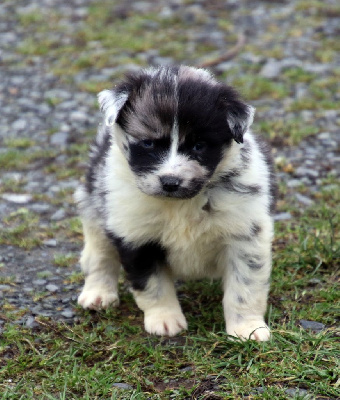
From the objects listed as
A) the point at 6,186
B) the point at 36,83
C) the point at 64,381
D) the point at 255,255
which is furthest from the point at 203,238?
the point at 36,83

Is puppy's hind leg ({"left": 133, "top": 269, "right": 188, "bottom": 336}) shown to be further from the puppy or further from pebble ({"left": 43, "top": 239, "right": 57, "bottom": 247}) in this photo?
pebble ({"left": 43, "top": 239, "right": 57, "bottom": 247})

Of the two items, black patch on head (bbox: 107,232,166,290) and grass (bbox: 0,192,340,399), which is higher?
black patch on head (bbox: 107,232,166,290)

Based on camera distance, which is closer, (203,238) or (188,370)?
(188,370)

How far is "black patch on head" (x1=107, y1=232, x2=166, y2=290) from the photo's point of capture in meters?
4.93

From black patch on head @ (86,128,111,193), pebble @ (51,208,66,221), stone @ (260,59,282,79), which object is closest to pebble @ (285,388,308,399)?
black patch on head @ (86,128,111,193)

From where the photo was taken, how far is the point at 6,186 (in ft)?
24.3

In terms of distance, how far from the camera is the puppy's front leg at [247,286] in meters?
4.82

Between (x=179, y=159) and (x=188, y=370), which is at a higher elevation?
(x=179, y=159)

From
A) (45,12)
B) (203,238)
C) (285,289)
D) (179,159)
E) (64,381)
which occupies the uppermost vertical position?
(179,159)

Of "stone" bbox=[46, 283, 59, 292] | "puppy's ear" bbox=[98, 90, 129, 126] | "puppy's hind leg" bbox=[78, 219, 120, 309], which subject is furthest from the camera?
"stone" bbox=[46, 283, 59, 292]

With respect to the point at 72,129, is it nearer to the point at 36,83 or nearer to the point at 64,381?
the point at 36,83

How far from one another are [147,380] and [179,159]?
1263mm

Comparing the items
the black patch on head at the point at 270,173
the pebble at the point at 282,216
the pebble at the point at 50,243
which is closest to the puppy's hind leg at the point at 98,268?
the pebble at the point at 50,243

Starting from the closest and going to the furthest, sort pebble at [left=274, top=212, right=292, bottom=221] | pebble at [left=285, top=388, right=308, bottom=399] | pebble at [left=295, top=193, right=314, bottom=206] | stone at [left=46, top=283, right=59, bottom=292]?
pebble at [left=285, top=388, right=308, bottom=399] → stone at [left=46, top=283, right=59, bottom=292] → pebble at [left=274, top=212, right=292, bottom=221] → pebble at [left=295, top=193, right=314, bottom=206]
